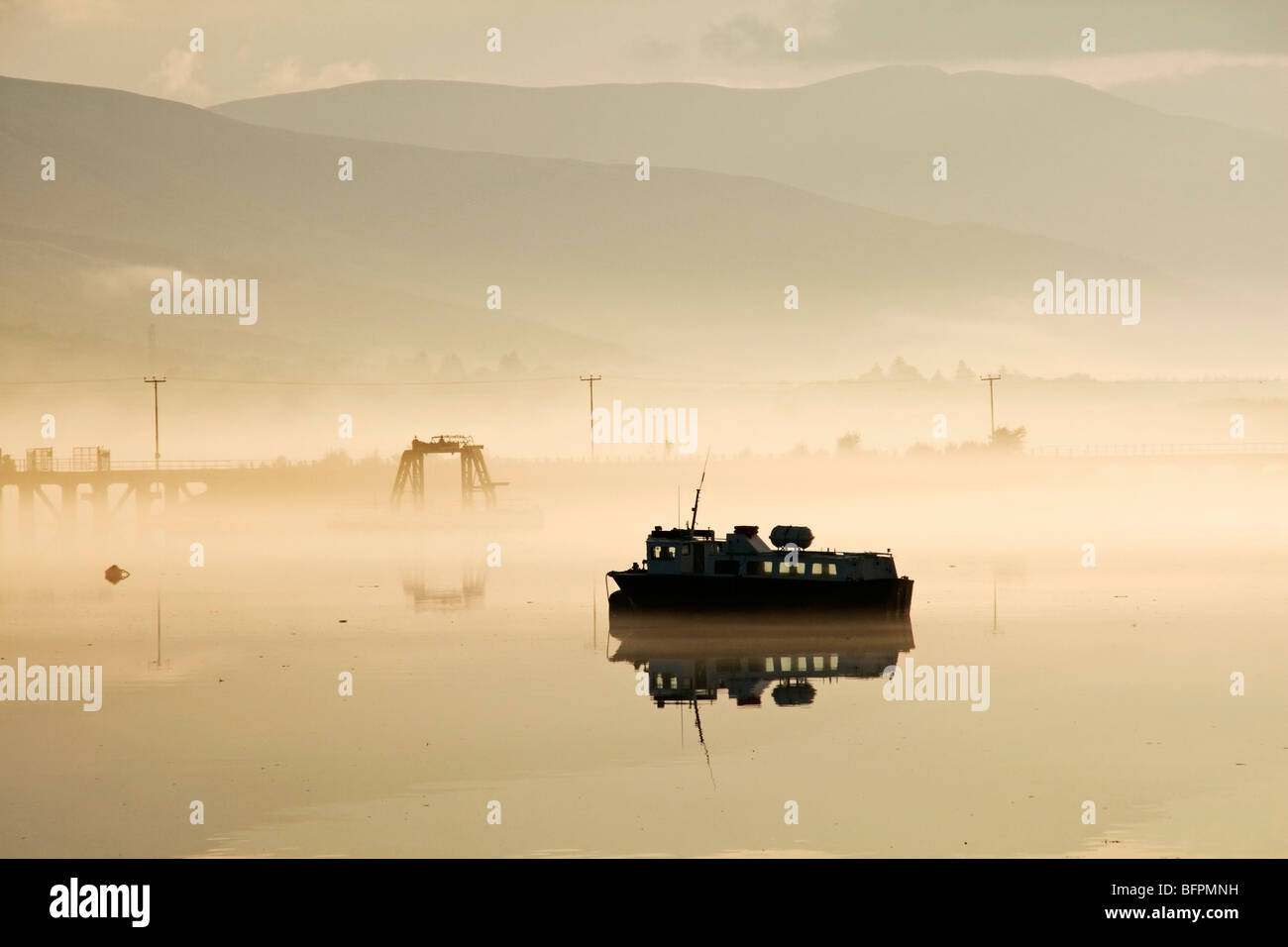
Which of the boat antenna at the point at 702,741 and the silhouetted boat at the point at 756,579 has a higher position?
the silhouetted boat at the point at 756,579

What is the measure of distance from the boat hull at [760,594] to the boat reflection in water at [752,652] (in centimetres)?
66

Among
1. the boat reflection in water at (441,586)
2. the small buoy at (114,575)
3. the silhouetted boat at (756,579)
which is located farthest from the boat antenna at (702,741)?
the small buoy at (114,575)

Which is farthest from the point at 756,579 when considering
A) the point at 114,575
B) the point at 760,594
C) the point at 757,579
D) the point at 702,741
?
the point at 114,575

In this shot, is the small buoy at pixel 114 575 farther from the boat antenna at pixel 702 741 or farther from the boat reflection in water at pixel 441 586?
the boat antenna at pixel 702 741

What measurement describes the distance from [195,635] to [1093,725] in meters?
53.9

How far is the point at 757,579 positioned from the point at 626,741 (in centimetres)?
3540

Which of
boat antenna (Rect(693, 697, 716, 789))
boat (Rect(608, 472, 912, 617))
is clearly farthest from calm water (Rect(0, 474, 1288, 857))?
boat (Rect(608, 472, 912, 617))

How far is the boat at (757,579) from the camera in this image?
86.9m

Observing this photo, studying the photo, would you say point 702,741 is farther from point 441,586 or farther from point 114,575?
point 114,575

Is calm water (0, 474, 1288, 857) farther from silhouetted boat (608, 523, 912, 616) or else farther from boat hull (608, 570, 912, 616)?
silhouetted boat (608, 523, 912, 616)

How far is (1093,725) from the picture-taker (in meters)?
55.1

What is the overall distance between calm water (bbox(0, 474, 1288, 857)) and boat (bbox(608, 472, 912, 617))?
→ 2922mm
